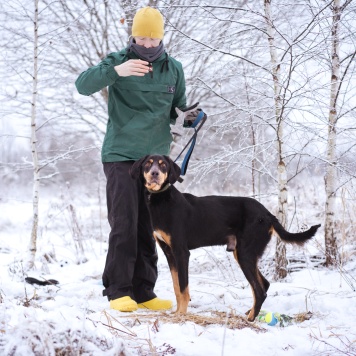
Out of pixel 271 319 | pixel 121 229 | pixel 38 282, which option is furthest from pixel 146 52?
pixel 38 282

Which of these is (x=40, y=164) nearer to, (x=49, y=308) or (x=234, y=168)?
(x=234, y=168)

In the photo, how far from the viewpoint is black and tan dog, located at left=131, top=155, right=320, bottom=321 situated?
11.7ft

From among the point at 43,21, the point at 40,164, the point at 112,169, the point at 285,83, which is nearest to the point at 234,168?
the point at 285,83

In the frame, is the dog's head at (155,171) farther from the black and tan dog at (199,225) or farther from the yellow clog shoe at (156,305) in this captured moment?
the yellow clog shoe at (156,305)

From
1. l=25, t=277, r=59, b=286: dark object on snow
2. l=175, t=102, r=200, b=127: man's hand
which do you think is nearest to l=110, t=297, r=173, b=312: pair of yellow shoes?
l=25, t=277, r=59, b=286: dark object on snow

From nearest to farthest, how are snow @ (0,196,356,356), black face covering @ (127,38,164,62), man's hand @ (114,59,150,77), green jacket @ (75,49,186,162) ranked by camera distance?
snow @ (0,196,356,356) → man's hand @ (114,59,150,77) → black face covering @ (127,38,164,62) → green jacket @ (75,49,186,162)

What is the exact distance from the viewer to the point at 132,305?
3596 mm

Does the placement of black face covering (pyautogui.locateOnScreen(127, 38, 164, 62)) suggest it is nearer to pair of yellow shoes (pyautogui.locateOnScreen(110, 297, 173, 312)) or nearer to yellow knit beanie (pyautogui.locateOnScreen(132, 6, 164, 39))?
yellow knit beanie (pyautogui.locateOnScreen(132, 6, 164, 39))

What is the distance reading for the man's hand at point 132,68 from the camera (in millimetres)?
3430

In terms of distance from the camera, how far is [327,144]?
4516 millimetres

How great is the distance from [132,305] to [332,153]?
2345 millimetres

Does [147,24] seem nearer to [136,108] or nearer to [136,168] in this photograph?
[136,108]

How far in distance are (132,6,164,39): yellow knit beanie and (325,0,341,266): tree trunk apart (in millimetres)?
1524

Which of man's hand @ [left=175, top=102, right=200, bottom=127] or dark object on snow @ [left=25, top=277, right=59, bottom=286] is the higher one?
man's hand @ [left=175, top=102, right=200, bottom=127]
